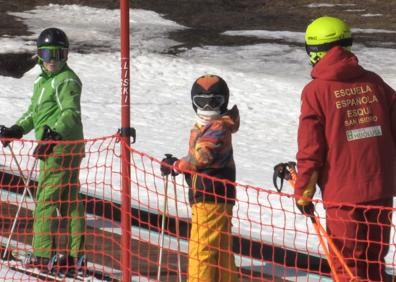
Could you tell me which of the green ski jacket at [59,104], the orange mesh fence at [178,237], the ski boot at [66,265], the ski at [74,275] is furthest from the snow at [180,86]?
the green ski jacket at [59,104]

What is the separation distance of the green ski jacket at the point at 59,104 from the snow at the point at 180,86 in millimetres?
1876

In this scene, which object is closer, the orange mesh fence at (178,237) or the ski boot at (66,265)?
the orange mesh fence at (178,237)

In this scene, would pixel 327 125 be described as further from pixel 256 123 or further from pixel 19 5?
pixel 19 5

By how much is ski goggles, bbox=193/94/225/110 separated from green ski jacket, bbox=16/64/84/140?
3.72 ft

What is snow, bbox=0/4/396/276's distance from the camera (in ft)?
36.9

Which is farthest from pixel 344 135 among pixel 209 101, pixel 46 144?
pixel 46 144

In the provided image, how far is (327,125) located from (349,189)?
1.18ft

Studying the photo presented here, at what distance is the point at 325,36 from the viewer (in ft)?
19.5

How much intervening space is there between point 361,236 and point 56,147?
7.48ft

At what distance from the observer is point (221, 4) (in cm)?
2511

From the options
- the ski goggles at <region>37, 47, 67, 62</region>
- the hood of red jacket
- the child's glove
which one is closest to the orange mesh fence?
the child's glove

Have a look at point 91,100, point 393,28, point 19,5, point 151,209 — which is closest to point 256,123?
point 91,100

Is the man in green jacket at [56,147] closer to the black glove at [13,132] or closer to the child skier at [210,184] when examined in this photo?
the black glove at [13,132]

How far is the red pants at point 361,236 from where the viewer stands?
19.0 feet
